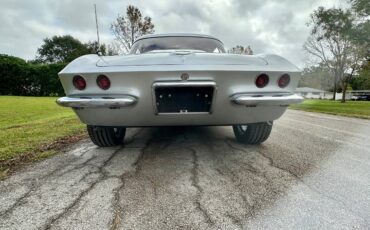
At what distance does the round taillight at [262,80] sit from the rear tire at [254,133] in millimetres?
663

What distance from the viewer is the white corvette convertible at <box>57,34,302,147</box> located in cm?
234

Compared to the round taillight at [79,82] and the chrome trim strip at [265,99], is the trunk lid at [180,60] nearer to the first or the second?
the round taillight at [79,82]

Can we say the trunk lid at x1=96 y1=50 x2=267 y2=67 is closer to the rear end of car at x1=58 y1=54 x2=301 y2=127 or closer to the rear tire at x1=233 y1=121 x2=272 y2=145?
the rear end of car at x1=58 y1=54 x2=301 y2=127

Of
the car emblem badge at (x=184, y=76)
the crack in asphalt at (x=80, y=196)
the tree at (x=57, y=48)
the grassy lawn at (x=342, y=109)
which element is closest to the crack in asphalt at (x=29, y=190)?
the crack in asphalt at (x=80, y=196)

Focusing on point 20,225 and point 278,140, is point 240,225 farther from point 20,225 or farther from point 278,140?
point 278,140

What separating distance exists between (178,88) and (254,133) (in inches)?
51.2

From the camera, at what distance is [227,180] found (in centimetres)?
219

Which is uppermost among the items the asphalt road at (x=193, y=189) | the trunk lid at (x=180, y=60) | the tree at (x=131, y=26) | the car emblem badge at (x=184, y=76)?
the tree at (x=131, y=26)

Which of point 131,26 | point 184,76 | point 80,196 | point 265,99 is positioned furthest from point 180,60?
point 131,26

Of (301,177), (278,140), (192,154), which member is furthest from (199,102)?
(278,140)

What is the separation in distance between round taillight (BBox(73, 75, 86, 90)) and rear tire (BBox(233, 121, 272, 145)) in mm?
1843

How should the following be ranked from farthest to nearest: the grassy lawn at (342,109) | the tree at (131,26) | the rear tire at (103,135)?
the tree at (131,26) → the grassy lawn at (342,109) → the rear tire at (103,135)

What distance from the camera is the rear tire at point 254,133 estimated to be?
10.4 feet

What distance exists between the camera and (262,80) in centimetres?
249
